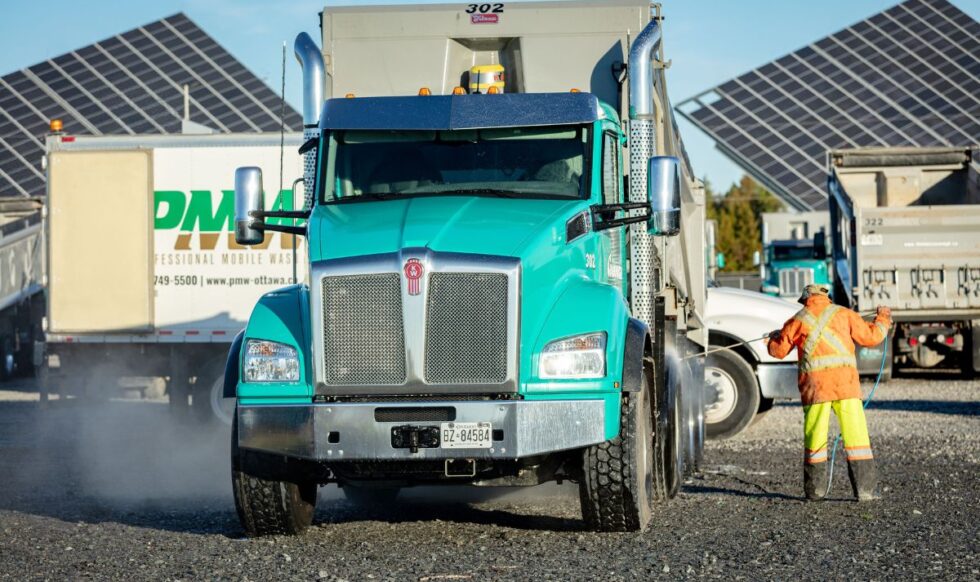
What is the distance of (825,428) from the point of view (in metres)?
11.0

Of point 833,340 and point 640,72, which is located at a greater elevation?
point 640,72

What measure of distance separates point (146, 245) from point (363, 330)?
1094 cm

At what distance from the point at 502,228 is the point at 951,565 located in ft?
9.83

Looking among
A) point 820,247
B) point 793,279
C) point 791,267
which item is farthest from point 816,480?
point 791,267

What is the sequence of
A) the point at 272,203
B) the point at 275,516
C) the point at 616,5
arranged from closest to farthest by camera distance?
the point at 275,516 → the point at 616,5 → the point at 272,203

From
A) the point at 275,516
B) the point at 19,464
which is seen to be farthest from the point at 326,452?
the point at 19,464

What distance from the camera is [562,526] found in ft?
30.8

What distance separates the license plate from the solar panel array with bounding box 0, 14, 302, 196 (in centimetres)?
2311

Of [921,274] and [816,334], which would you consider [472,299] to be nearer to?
[816,334]

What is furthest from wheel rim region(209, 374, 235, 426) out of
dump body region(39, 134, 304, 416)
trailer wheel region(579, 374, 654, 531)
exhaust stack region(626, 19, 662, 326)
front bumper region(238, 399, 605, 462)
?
trailer wheel region(579, 374, 654, 531)

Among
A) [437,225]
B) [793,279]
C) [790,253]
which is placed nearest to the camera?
[437,225]

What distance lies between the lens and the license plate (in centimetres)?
817

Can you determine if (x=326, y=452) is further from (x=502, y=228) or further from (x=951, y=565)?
(x=951, y=565)

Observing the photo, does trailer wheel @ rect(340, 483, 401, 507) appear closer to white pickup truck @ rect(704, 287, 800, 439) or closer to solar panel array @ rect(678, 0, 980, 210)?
white pickup truck @ rect(704, 287, 800, 439)
